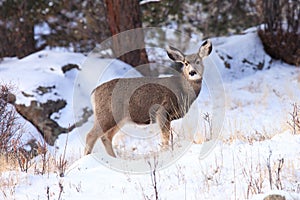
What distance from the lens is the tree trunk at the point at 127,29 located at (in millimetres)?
13797

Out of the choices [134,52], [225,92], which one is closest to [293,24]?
[225,92]

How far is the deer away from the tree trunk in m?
5.68

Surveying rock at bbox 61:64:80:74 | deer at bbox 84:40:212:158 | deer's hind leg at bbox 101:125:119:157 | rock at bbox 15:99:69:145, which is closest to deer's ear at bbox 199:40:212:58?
deer at bbox 84:40:212:158

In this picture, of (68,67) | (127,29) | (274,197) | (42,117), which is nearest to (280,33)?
(127,29)

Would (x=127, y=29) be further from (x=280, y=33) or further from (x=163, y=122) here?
(x=163, y=122)

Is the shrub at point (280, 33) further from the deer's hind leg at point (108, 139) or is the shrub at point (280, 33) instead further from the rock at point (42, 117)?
the deer's hind leg at point (108, 139)

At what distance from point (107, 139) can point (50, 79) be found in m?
4.05

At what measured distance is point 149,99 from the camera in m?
8.20

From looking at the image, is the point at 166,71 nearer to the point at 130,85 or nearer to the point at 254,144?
the point at 130,85

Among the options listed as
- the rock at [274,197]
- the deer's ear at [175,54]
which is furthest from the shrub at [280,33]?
the rock at [274,197]

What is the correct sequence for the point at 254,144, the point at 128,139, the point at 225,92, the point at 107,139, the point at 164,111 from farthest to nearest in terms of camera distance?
the point at 225,92 → the point at 128,139 → the point at 107,139 → the point at 164,111 → the point at 254,144

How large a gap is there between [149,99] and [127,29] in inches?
239

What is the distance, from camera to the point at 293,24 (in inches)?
619

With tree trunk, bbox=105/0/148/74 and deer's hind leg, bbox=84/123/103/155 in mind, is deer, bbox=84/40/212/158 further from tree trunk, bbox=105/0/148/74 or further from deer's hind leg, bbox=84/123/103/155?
tree trunk, bbox=105/0/148/74
